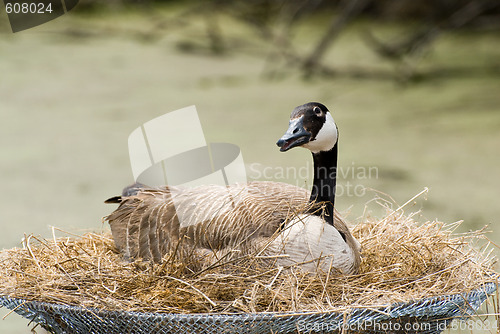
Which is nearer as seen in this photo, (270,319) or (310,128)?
(270,319)

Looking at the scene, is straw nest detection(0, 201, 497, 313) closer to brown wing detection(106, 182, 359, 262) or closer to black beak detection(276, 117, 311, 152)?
brown wing detection(106, 182, 359, 262)

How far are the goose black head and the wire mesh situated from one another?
14.6 inches

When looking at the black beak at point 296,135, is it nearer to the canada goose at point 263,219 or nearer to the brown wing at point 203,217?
the canada goose at point 263,219

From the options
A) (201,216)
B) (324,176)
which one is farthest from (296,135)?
(201,216)

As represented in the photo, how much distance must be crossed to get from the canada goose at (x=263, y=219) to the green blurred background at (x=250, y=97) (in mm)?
339

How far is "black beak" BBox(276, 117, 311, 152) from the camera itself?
1.44 metres

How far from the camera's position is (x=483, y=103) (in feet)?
15.9

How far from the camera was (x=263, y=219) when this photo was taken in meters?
1.51

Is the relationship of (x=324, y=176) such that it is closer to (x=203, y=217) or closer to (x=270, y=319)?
(x=203, y=217)

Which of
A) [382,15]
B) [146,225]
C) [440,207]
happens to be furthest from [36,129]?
[382,15]

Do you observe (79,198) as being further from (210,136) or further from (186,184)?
(186,184)

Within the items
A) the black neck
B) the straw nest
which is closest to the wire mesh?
the straw nest

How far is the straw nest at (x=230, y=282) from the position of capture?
1.32 meters

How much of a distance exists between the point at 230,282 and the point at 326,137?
39cm
